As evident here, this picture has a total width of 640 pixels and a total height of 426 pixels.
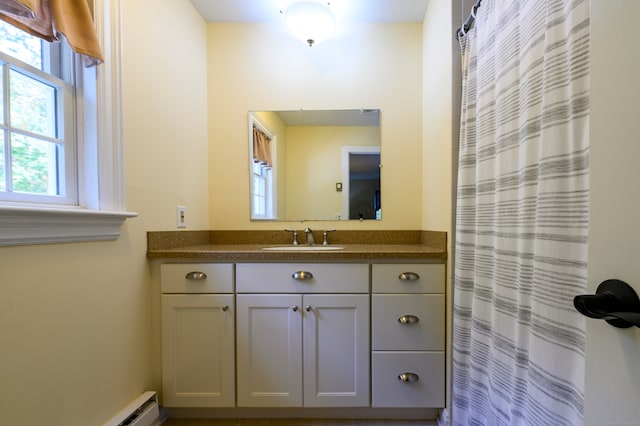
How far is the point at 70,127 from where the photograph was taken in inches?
43.1

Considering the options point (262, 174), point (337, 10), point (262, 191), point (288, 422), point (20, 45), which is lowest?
point (288, 422)

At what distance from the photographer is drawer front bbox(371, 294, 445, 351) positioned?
1372 mm

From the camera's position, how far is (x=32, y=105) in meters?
0.97

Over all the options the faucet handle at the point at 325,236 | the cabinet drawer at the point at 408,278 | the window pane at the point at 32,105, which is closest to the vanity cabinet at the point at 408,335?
the cabinet drawer at the point at 408,278

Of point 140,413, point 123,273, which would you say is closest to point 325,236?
point 123,273

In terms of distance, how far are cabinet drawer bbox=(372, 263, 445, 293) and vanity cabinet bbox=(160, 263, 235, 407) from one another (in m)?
0.76

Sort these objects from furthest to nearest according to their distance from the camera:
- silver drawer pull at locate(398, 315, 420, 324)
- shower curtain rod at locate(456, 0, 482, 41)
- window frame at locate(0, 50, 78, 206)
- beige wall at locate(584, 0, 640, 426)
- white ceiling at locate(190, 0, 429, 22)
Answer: white ceiling at locate(190, 0, 429, 22)
silver drawer pull at locate(398, 315, 420, 324)
shower curtain rod at locate(456, 0, 482, 41)
window frame at locate(0, 50, 78, 206)
beige wall at locate(584, 0, 640, 426)

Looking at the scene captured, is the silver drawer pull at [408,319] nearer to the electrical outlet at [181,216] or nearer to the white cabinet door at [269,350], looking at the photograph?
the white cabinet door at [269,350]

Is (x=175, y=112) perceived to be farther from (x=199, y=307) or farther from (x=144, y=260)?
(x=199, y=307)

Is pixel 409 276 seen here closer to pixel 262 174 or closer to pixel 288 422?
pixel 288 422

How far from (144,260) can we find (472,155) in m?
1.59

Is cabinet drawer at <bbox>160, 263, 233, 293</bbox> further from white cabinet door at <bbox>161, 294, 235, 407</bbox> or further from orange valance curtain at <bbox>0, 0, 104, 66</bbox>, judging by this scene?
orange valance curtain at <bbox>0, 0, 104, 66</bbox>

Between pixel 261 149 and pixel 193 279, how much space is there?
979 mm

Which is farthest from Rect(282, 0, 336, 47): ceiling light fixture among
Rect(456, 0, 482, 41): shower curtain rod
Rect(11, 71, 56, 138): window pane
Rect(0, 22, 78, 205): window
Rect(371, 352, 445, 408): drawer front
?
Rect(371, 352, 445, 408): drawer front
